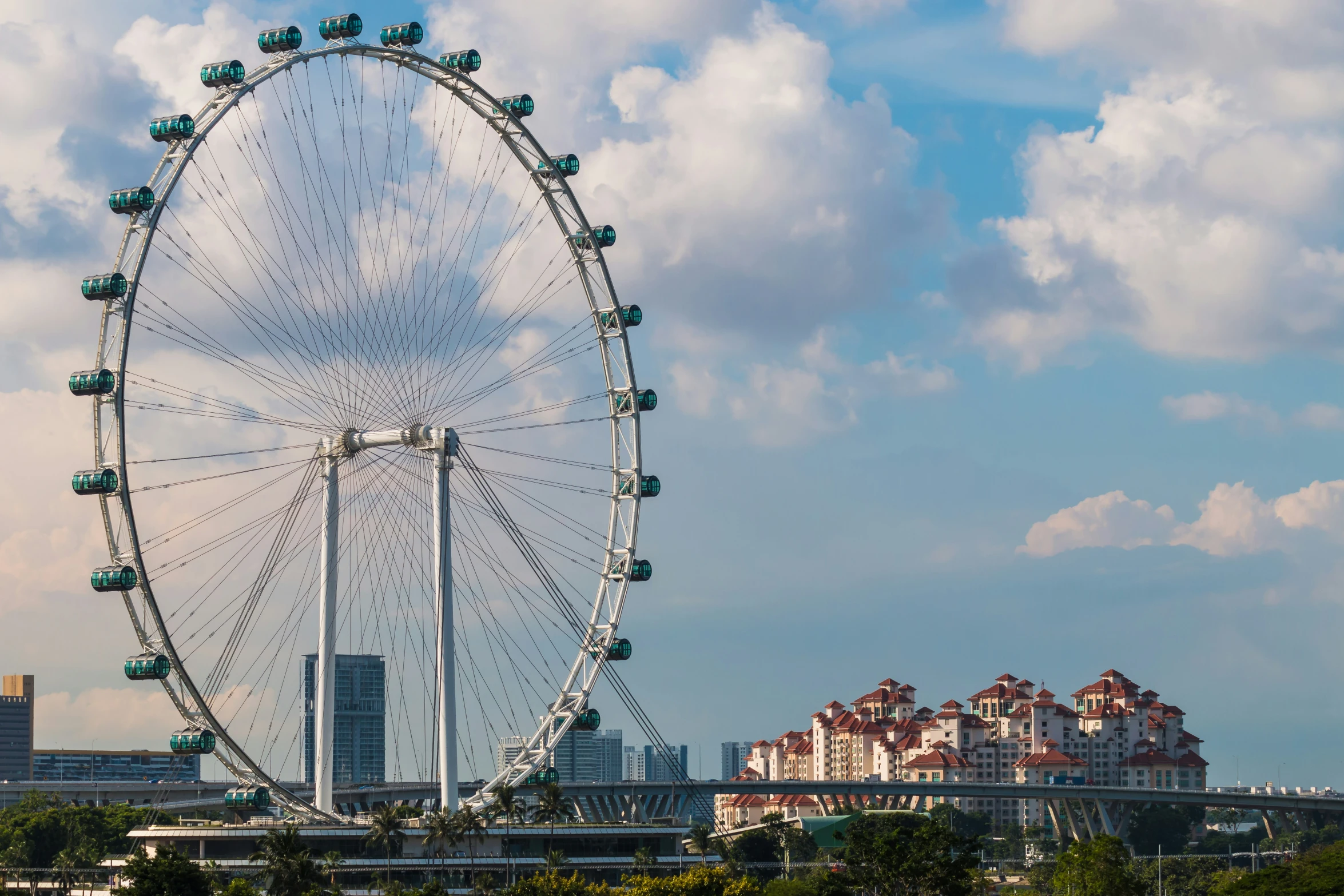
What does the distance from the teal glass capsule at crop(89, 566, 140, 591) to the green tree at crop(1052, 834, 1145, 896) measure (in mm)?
60931

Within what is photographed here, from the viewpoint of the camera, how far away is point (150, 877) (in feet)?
306

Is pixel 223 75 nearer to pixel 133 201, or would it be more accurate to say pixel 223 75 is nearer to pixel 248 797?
pixel 133 201

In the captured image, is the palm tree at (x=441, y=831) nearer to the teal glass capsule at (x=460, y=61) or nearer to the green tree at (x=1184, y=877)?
the teal glass capsule at (x=460, y=61)

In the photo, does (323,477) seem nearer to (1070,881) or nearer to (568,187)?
(568,187)

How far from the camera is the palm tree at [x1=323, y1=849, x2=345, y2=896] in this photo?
343ft

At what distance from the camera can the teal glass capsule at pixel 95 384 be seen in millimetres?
81562

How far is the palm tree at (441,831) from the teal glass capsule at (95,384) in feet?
117

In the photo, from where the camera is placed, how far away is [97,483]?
81.4 metres

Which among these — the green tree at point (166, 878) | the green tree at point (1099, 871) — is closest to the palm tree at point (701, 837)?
the green tree at point (1099, 871)

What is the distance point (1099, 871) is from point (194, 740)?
5651cm

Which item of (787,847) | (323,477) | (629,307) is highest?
(629,307)

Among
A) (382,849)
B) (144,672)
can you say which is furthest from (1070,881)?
(144,672)

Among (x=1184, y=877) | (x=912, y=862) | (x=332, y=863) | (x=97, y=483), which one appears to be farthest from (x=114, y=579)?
(x=1184, y=877)

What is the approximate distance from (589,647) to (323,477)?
23.2 metres
